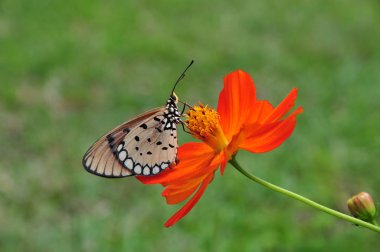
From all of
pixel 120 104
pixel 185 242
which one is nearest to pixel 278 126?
pixel 185 242

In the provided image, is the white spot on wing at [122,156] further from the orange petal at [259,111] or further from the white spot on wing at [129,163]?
the orange petal at [259,111]

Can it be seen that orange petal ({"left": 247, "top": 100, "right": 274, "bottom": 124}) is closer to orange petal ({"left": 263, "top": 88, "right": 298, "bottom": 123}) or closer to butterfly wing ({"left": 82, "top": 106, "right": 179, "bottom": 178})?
orange petal ({"left": 263, "top": 88, "right": 298, "bottom": 123})

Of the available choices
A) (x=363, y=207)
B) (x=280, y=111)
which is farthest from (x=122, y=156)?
(x=363, y=207)

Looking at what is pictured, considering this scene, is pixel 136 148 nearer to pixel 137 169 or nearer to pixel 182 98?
pixel 137 169

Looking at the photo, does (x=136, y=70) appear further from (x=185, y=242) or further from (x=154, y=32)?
(x=185, y=242)

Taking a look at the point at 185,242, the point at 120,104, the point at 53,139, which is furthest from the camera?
the point at 120,104
